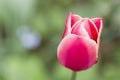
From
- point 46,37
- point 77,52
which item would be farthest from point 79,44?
point 46,37

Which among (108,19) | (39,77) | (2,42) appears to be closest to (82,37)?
(39,77)

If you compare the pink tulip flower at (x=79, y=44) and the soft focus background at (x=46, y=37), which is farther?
the soft focus background at (x=46, y=37)

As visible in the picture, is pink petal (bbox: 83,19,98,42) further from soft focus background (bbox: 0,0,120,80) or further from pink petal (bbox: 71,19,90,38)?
soft focus background (bbox: 0,0,120,80)

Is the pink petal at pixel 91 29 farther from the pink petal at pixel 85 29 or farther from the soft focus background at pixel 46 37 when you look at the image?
the soft focus background at pixel 46 37

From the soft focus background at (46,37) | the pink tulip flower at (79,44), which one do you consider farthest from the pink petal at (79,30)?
the soft focus background at (46,37)

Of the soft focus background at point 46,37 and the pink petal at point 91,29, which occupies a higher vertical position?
the pink petal at point 91,29

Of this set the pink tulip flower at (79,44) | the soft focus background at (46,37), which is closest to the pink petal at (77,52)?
the pink tulip flower at (79,44)

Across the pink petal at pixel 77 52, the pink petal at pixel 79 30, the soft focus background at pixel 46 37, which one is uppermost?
the pink petal at pixel 79 30

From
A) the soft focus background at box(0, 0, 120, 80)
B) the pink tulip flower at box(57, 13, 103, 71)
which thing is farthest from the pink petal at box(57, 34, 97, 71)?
the soft focus background at box(0, 0, 120, 80)
